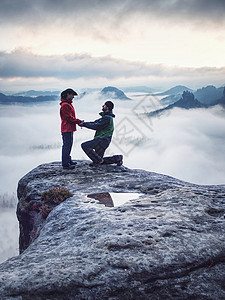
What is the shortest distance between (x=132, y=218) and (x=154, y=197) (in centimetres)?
324

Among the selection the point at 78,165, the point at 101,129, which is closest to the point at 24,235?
the point at 78,165

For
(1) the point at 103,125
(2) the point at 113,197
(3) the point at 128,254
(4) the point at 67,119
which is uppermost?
(4) the point at 67,119

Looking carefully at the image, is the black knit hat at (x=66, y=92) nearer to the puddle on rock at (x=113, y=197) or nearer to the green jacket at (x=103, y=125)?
the green jacket at (x=103, y=125)

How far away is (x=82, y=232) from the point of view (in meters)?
8.48

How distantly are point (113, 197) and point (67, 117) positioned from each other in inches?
253

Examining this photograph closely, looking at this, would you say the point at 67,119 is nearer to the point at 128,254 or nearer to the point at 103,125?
the point at 103,125

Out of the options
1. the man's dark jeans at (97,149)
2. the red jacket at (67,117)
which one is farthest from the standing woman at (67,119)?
the man's dark jeans at (97,149)

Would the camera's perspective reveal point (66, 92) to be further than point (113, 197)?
Yes

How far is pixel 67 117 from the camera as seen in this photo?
16.2 m

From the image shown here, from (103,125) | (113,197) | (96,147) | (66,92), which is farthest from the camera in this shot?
(96,147)

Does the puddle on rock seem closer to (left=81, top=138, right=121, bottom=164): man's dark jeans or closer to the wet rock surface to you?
the wet rock surface

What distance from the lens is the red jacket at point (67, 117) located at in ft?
53.0

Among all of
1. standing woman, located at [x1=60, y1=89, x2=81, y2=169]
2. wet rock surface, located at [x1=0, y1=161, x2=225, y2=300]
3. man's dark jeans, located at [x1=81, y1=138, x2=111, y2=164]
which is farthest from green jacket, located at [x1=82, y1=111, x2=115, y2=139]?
wet rock surface, located at [x1=0, y1=161, x2=225, y2=300]

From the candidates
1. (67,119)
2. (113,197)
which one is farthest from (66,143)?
(113,197)
